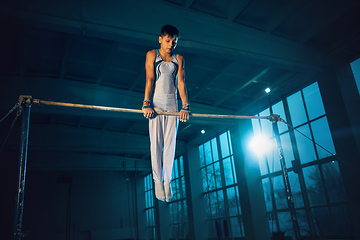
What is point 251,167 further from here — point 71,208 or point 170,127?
point 71,208

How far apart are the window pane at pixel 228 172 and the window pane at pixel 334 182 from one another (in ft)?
14.9

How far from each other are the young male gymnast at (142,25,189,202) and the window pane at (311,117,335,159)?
6.24 m

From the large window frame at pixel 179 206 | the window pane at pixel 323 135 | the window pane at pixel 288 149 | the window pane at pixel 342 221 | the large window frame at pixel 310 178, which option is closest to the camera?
the window pane at pixel 342 221

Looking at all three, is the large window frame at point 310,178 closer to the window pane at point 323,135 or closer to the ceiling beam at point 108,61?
the window pane at point 323,135

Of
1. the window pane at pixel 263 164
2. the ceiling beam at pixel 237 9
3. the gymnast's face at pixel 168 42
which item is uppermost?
the ceiling beam at pixel 237 9

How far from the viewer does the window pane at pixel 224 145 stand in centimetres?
1250

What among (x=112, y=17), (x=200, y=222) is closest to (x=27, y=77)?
(x=112, y=17)

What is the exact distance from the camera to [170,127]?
11.8 ft

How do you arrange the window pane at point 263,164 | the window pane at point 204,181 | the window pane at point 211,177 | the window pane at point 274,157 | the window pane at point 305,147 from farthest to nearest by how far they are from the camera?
the window pane at point 204,181 → the window pane at point 211,177 → the window pane at point 263,164 → the window pane at point 274,157 → the window pane at point 305,147

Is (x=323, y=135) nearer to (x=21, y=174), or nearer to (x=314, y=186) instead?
(x=314, y=186)

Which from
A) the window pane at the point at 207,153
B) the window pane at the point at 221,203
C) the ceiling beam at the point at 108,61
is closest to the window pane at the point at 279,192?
the window pane at the point at 221,203

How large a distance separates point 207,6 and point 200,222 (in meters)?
10.6

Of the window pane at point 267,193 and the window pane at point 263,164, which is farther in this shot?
the window pane at point 263,164

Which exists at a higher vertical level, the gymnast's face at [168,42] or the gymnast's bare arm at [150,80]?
the gymnast's face at [168,42]
